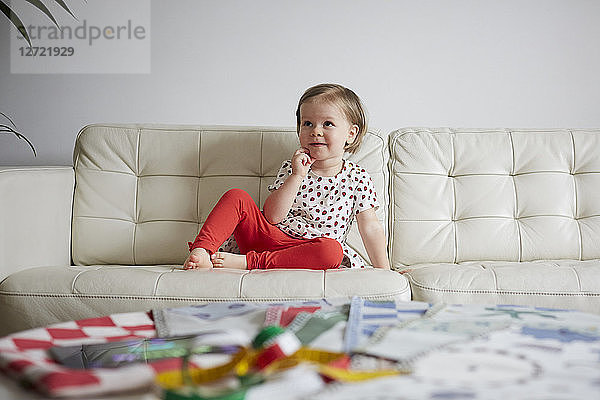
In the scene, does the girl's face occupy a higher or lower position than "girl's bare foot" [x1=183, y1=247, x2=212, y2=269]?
higher

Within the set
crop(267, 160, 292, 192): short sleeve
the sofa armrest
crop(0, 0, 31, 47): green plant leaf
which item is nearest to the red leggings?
crop(267, 160, 292, 192): short sleeve

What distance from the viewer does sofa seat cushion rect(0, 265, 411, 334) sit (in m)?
1.57

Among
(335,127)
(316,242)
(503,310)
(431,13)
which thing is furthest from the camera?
(431,13)

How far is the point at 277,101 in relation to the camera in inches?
107

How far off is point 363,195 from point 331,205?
11 centimetres

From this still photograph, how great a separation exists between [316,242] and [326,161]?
33 cm

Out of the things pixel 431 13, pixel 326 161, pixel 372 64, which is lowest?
pixel 326 161

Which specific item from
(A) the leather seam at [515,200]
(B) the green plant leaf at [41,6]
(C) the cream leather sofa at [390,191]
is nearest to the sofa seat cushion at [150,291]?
(C) the cream leather sofa at [390,191]

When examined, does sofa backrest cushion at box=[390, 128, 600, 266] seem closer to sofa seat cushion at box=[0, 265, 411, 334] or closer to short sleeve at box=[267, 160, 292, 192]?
short sleeve at box=[267, 160, 292, 192]

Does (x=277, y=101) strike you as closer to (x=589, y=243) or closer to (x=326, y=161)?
(x=326, y=161)

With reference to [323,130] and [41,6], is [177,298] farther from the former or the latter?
[41,6]

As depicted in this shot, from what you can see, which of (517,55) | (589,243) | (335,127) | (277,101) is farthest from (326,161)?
(517,55)

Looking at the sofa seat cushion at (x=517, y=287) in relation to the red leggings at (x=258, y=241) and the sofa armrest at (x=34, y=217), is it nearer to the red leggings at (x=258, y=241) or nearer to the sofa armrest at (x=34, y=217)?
the red leggings at (x=258, y=241)

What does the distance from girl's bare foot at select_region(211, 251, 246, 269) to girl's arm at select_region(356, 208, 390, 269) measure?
0.41 metres
